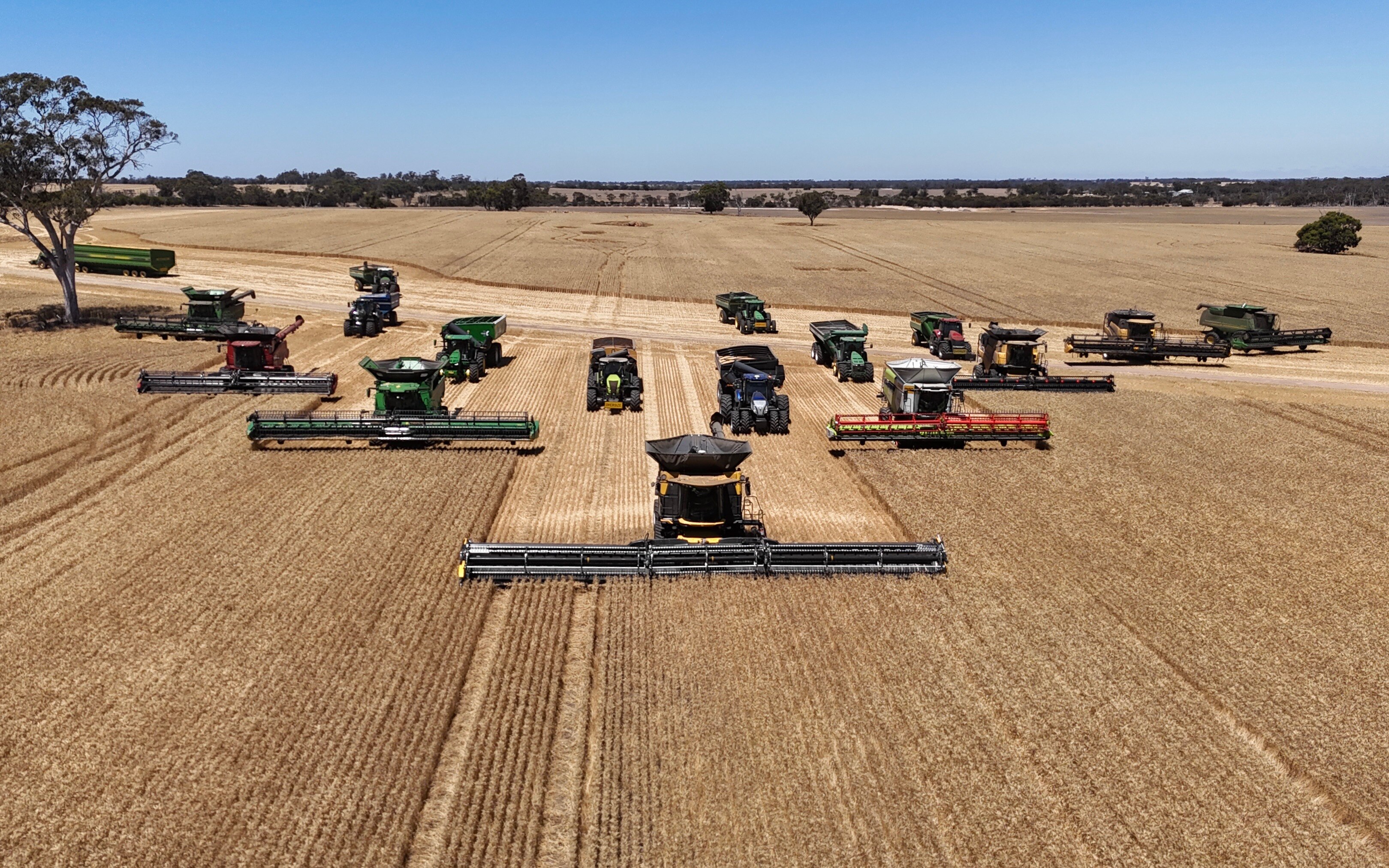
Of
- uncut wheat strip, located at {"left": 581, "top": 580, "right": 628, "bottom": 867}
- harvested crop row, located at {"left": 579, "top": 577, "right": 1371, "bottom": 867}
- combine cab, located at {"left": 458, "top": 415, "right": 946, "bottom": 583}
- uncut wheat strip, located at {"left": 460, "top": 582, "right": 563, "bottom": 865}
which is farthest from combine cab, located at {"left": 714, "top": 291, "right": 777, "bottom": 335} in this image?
uncut wheat strip, located at {"left": 460, "top": 582, "right": 563, "bottom": 865}

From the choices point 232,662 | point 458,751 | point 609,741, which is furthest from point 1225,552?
point 232,662

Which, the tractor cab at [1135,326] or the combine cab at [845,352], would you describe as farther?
the tractor cab at [1135,326]

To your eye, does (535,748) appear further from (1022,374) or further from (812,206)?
(812,206)

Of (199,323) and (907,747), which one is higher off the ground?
(199,323)

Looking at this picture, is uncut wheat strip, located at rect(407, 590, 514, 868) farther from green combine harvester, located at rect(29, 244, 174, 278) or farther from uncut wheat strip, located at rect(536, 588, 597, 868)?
green combine harvester, located at rect(29, 244, 174, 278)

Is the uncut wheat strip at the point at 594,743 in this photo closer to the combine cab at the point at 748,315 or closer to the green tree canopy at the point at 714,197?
the combine cab at the point at 748,315

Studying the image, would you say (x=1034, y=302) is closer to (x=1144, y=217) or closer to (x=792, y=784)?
(x=792, y=784)

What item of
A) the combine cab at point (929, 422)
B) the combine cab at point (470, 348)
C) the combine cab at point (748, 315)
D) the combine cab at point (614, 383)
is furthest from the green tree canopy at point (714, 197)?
the combine cab at point (929, 422)
